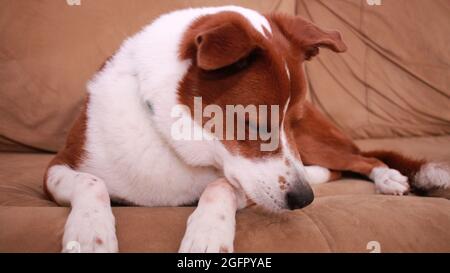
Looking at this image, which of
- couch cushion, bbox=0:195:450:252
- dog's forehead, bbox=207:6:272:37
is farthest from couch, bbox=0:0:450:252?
dog's forehead, bbox=207:6:272:37

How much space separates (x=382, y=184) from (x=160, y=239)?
0.97 metres

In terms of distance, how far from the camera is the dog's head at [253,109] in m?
1.12

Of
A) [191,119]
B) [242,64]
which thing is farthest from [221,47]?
[191,119]

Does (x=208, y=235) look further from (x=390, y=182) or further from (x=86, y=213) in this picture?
(x=390, y=182)

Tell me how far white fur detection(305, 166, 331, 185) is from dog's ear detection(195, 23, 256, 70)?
828 millimetres

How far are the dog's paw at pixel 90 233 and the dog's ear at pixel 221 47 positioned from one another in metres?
0.43

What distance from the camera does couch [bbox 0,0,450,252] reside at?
96 centimetres

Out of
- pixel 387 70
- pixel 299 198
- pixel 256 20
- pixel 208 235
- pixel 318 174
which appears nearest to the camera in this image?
pixel 208 235

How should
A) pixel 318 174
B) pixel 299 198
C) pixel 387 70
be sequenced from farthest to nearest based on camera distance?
1. pixel 387 70
2. pixel 318 174
3. pixel 299 198

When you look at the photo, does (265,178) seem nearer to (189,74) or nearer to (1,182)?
(189,74)

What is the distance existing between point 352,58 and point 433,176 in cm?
91

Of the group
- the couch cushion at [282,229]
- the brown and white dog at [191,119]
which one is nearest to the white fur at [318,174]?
the brown and white dog at [191,119]

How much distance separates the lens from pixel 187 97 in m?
1.17

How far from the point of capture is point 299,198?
1087 mm
